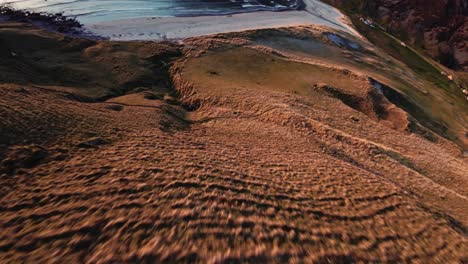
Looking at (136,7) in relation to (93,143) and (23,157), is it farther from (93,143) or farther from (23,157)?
(23,157)

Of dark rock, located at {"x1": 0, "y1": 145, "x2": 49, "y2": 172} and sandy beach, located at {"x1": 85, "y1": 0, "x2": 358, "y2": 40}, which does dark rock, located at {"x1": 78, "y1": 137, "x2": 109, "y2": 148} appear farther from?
sandy beach, located at {"x1": 85, "y1": 0, "x2": 358, "y2": 40}

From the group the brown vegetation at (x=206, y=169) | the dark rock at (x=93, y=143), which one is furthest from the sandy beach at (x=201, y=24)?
the dark rock at (x=93, y=143)

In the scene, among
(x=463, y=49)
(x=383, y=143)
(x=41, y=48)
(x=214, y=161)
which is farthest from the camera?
(x=463, y=49)

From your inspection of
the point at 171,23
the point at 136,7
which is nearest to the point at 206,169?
the point at 171,23

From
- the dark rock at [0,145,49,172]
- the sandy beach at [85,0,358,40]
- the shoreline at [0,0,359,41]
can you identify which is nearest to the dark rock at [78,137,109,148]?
the dark rock at [0,145,49,172]

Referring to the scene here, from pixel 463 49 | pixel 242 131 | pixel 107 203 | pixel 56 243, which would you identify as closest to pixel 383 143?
pixel 242 131

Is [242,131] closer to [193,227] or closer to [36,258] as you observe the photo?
[193,227]

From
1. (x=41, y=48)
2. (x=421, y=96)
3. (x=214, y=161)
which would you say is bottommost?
(x=421, y=96)
